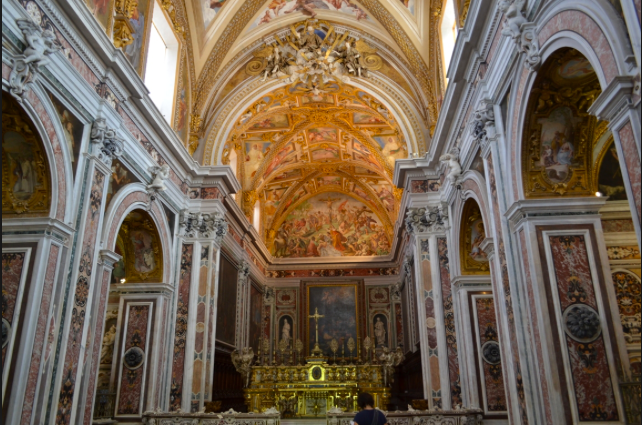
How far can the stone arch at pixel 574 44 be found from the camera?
16.4 feet

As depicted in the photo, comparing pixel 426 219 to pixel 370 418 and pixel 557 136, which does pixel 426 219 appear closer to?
pixel 557 136

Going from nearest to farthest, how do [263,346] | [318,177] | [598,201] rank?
[598,201], [263,346], [318,177]

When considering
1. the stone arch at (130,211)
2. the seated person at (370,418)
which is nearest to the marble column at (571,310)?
the seated person at (370,418)

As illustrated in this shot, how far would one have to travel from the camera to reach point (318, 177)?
25.3 meters

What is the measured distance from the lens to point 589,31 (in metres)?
5.53

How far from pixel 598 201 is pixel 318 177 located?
18268mm

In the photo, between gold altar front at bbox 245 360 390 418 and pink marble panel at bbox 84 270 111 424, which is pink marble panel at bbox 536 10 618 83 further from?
gold altar front at bbox 245 360 390 418

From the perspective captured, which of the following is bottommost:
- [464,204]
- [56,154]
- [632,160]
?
[632,160]

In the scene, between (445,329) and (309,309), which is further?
(309,309)

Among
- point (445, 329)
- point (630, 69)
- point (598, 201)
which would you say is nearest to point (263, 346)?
point (445, 329)

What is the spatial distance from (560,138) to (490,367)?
6.15 meters

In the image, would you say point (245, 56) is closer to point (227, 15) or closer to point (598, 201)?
point (227, 15)

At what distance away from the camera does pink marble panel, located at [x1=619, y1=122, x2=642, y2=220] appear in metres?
4.63

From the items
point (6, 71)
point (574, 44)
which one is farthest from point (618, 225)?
point (6, 71)
